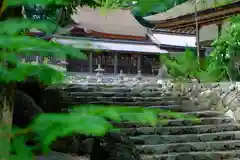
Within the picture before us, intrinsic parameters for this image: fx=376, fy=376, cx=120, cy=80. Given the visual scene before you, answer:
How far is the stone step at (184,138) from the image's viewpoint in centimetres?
551

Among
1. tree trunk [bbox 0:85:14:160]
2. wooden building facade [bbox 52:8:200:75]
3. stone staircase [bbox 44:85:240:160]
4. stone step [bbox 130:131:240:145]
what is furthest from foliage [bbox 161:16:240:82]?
wooden building facade [bbox 52:8:200:75]

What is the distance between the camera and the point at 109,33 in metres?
23.0

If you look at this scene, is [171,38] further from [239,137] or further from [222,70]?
[239,137]

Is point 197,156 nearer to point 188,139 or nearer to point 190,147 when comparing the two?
point 190,147

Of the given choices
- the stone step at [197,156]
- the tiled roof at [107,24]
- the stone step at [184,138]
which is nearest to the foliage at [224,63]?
the stone step at [184,138]

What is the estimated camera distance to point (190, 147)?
17.8 ft

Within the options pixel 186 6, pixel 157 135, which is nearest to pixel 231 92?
pixel 157 135

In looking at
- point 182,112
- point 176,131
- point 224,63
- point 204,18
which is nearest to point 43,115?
point 182,112

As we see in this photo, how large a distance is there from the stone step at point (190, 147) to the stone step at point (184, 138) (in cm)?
16

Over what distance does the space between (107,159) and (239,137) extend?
2.90 metres

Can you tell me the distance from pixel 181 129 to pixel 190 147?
63 centimetres

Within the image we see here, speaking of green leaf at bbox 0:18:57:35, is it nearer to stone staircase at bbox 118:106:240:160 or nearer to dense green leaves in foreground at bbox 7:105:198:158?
dense green leaves in foreground at bbox 7:105:198:158

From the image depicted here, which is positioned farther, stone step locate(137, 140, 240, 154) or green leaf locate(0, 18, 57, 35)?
stone step locate(137, 140, 240, 154)

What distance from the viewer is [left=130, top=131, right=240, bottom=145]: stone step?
5.51m
